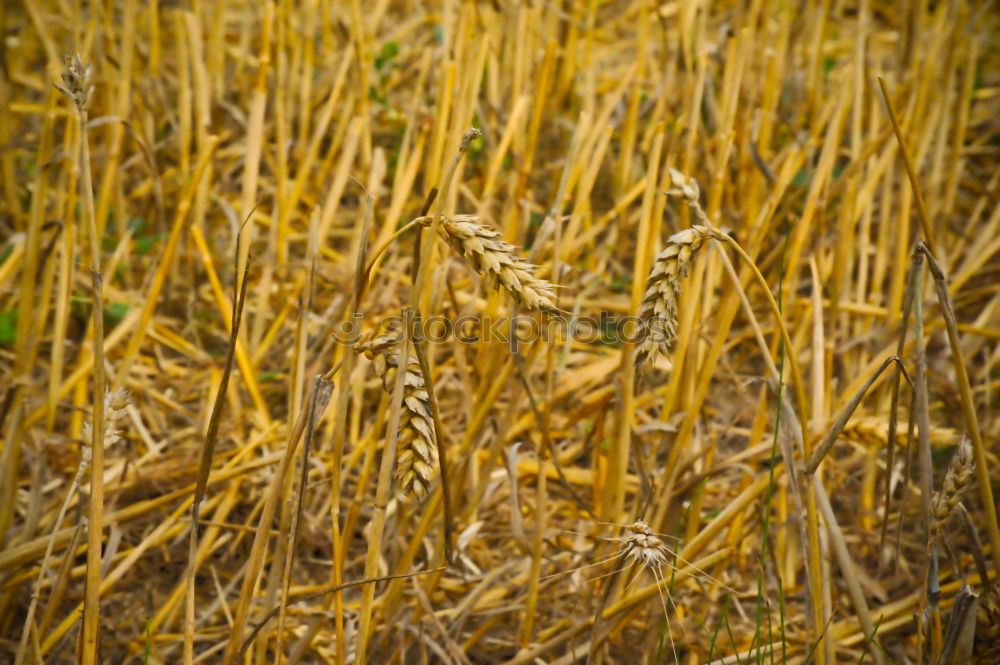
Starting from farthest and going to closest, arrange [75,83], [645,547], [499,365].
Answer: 1. [499,365]
2. [645,547]
3. [75,83]

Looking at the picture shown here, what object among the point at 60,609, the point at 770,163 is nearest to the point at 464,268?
the point at 770,163

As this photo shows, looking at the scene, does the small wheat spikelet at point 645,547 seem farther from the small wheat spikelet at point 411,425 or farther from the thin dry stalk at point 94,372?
the thin dry stalk at point 94,372

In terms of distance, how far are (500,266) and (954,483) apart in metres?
0.52

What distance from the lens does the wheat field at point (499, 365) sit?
0.85 metres

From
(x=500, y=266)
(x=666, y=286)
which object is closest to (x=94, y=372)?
(x=500, y=266)

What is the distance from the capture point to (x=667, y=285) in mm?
766

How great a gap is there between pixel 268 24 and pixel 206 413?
725 mm

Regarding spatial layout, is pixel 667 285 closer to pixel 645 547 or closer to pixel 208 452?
pixel 645 547

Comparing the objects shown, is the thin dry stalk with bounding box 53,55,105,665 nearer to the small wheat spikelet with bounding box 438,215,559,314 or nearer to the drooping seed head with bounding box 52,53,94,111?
the drooping seed head with bounding box 52,53,94,111

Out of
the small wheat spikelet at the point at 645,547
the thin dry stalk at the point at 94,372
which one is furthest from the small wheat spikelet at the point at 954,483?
the thin dry stalk at the point at 94,372

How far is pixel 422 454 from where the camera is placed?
742 mm

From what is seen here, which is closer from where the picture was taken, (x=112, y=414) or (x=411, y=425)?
(x=411, y=425)

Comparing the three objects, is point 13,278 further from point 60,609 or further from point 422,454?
point 422,454

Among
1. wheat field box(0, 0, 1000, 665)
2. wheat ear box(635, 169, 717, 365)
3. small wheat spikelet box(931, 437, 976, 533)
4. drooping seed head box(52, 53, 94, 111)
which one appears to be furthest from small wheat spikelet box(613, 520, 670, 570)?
drooping seed head box(52, 53, 94, 111)
